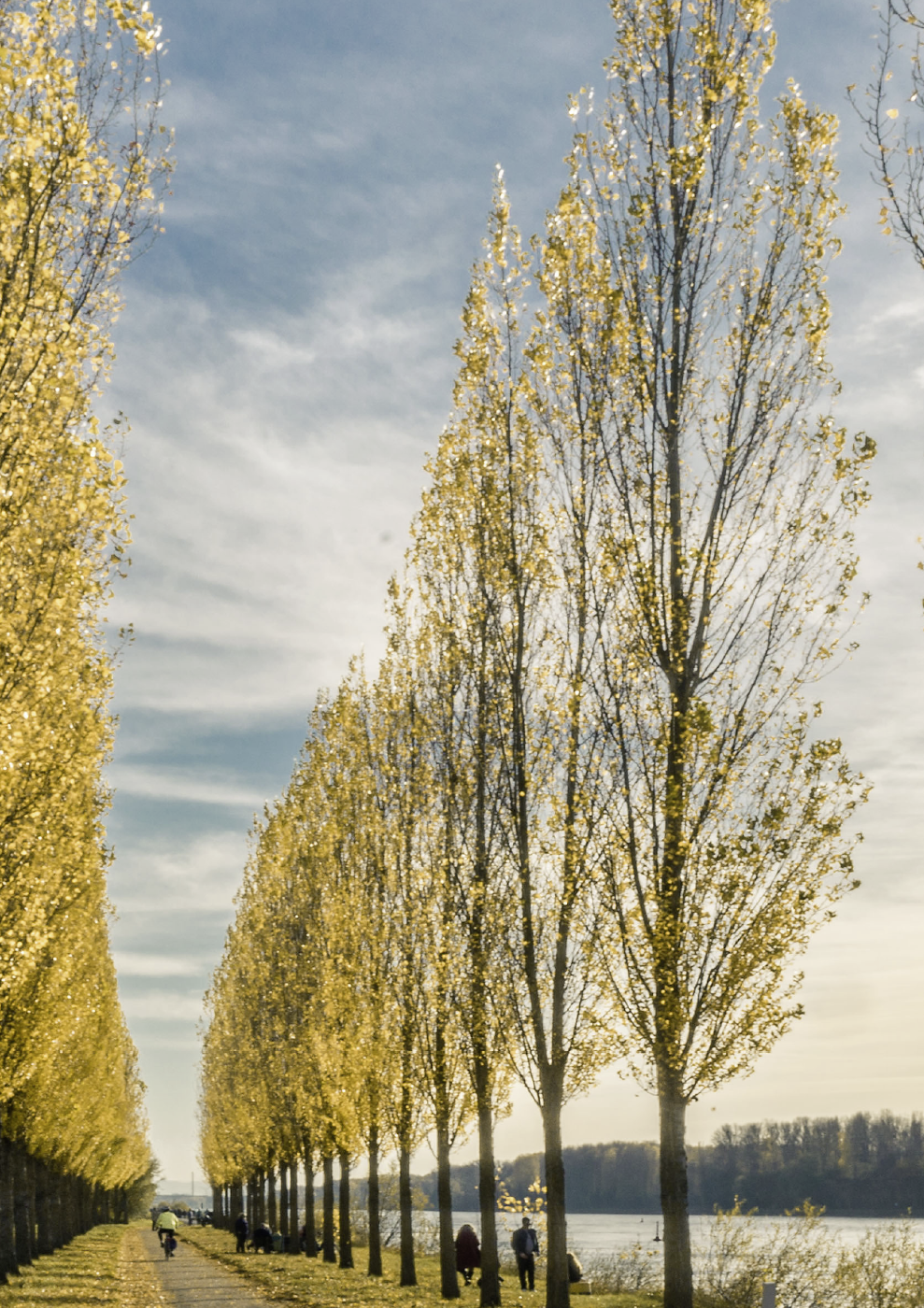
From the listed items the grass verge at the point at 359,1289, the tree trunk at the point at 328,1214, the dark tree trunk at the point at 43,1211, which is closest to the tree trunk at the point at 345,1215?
the grass verge at the point at 359,1289

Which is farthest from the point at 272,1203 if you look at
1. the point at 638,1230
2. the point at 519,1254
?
the point at 638,1230

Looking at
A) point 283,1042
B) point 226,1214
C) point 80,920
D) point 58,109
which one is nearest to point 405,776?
point 80,920

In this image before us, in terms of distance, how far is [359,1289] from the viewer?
19734 millimetres

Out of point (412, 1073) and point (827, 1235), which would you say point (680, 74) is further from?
point (827, 1235)

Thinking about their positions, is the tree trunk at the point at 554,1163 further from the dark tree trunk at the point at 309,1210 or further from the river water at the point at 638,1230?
the dark tree trunk at the point at 309,1210

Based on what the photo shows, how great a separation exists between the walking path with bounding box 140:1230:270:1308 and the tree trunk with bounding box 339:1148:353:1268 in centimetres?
240

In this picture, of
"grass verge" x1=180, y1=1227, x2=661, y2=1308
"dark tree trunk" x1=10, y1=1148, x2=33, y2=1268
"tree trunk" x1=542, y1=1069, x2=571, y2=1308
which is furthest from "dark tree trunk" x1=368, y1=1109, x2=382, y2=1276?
"tree trunk" x1=542, y1=1069, x2=571, y2=1308

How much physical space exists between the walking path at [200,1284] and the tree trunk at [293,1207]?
2.72m

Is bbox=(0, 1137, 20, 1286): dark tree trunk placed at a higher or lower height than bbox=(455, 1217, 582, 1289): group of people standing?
higher

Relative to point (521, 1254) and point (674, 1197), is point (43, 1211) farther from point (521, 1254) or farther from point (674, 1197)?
point (674, 1197)

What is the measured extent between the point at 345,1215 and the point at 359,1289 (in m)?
7.54

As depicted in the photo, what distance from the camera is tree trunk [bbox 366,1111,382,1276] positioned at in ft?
77.8

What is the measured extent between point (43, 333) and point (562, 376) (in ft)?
25.2

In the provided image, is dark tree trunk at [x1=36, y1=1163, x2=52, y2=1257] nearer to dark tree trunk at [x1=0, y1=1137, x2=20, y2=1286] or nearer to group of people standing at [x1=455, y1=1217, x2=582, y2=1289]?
dark tree trunk at [x1=0, y1=1137, x2=20, y2=1286]
